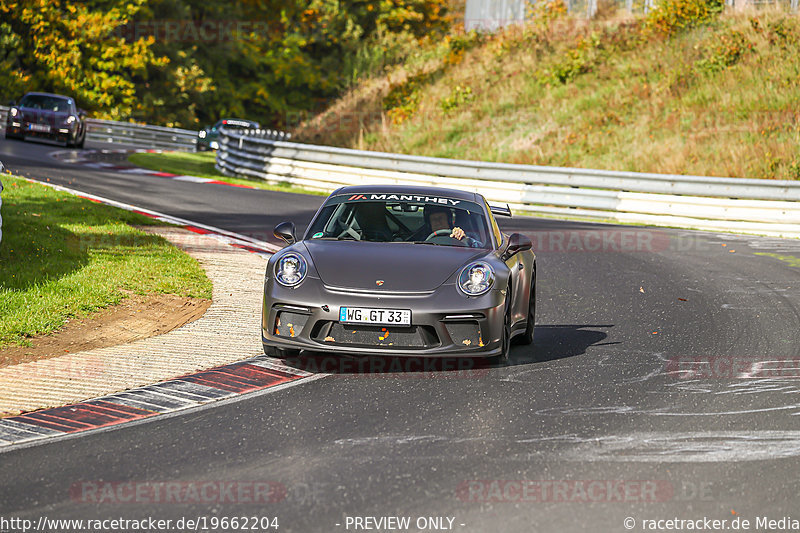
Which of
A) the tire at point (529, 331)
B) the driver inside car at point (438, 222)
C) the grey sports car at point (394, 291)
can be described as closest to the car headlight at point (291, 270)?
the grey sports car at point (394, 291)

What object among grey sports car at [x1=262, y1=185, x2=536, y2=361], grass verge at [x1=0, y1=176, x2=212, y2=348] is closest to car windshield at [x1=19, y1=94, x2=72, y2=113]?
grass verge at [x1=0, y1=176, x2=212, y2=348]

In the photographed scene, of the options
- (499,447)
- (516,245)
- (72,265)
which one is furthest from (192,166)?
(499,447)

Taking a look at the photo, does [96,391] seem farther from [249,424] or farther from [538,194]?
[538,194]

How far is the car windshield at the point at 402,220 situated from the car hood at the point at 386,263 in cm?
21

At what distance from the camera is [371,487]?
5.13 m

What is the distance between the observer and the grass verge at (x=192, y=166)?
25656 mm

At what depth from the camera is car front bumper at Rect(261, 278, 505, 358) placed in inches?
295

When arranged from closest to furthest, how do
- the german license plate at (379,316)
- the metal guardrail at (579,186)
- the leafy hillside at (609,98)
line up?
the german license plate at (379,316)
the metal guardrail at (579,186)
the leafy hillside at (609,98)

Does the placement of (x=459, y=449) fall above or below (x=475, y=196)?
below

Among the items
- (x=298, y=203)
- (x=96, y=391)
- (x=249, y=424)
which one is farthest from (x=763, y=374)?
(x=298, y=203)

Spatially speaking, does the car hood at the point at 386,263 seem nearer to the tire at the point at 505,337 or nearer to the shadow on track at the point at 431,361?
the tire at the point at 505,337

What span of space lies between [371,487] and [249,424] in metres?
1.41

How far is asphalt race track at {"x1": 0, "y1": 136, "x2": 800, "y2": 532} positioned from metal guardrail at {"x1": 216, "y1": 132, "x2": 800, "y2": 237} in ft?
33.9

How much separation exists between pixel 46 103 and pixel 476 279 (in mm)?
26750
